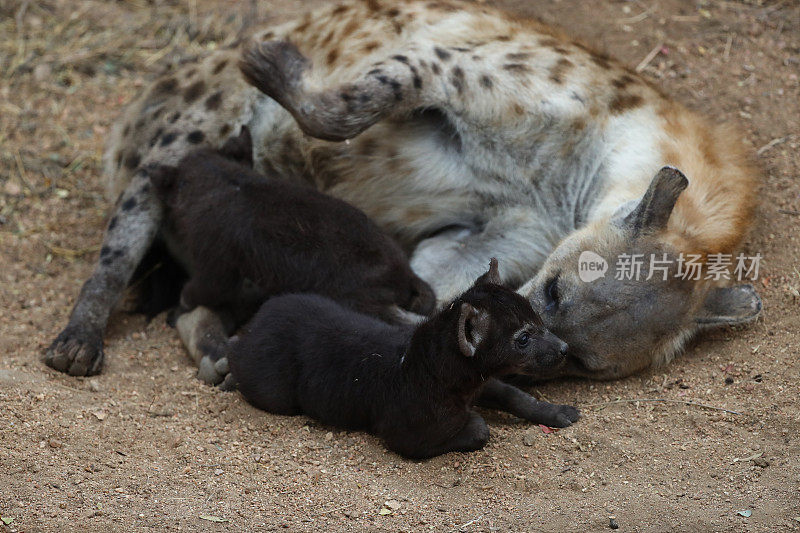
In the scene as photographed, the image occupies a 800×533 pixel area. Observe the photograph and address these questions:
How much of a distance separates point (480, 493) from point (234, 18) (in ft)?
15.5

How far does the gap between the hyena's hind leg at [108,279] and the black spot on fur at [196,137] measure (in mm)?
284

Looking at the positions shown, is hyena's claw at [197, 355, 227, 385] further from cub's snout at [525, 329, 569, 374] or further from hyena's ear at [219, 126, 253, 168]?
cub's snout at [525, 329, 569, 374]

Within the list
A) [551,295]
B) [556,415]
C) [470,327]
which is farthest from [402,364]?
[551,295]

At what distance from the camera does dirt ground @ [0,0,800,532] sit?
2.73m

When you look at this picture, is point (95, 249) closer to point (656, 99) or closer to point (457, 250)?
point (457, 250)

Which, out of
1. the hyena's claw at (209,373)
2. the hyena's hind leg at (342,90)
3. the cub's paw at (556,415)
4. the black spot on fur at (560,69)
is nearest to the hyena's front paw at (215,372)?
the hyena's claw at (209,373)

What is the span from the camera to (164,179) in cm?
408

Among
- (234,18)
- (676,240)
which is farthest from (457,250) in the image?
(234,18)

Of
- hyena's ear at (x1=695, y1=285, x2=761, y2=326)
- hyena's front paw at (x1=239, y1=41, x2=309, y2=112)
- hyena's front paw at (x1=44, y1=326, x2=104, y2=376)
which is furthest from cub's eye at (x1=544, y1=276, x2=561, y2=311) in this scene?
hyena's front paw at (x1=44, y1=326, x2=104, y2=376)

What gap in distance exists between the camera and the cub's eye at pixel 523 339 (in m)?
2.89

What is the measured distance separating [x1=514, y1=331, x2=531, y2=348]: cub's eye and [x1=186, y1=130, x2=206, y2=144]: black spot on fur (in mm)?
2283

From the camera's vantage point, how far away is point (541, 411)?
3.32 meters

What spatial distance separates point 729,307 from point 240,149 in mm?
2200

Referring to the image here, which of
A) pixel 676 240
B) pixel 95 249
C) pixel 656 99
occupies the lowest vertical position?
pixel 95 249
